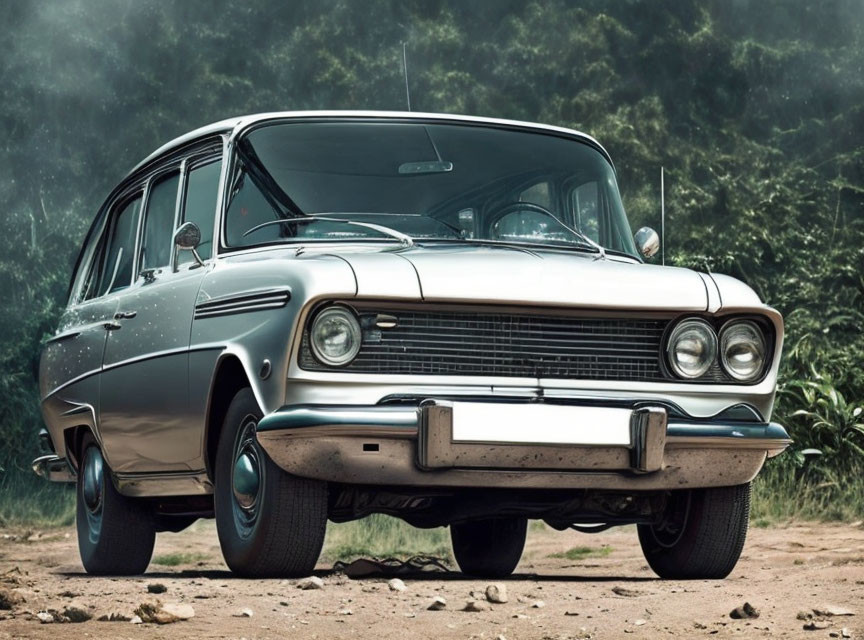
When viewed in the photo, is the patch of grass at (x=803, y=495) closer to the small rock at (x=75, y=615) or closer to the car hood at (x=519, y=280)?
the car hood at (x=519, y=280)

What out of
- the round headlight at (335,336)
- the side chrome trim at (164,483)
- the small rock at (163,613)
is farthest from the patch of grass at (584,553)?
the small rock at (163,613)

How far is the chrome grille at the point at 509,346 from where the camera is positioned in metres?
5.62

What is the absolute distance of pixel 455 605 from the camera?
18.5ft

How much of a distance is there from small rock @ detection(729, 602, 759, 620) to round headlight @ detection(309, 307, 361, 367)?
157 centimetres

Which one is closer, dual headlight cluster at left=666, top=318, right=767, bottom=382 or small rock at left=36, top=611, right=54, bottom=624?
small rock at left=36, top=611, right=54, bottom=624

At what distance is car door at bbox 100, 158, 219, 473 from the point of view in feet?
21.4

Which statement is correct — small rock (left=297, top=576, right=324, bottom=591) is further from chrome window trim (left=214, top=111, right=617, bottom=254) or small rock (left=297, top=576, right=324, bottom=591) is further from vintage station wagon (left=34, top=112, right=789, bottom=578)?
chrome window trim (left=214, top=111, right=617, bottom=254)

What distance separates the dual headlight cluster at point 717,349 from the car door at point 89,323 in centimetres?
289

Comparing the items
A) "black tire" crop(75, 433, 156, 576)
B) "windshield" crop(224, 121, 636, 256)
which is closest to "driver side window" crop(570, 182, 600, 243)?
"windshield" crop(224, 121, 636, 256)

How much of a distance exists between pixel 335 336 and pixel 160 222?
2.38 meters

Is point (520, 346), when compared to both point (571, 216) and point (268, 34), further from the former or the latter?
point (268, 34)

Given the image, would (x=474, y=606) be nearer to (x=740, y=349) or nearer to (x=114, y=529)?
(x=740, y=349)

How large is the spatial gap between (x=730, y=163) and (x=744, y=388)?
1793 cm

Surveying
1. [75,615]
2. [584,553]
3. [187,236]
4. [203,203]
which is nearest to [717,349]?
[187,236]
